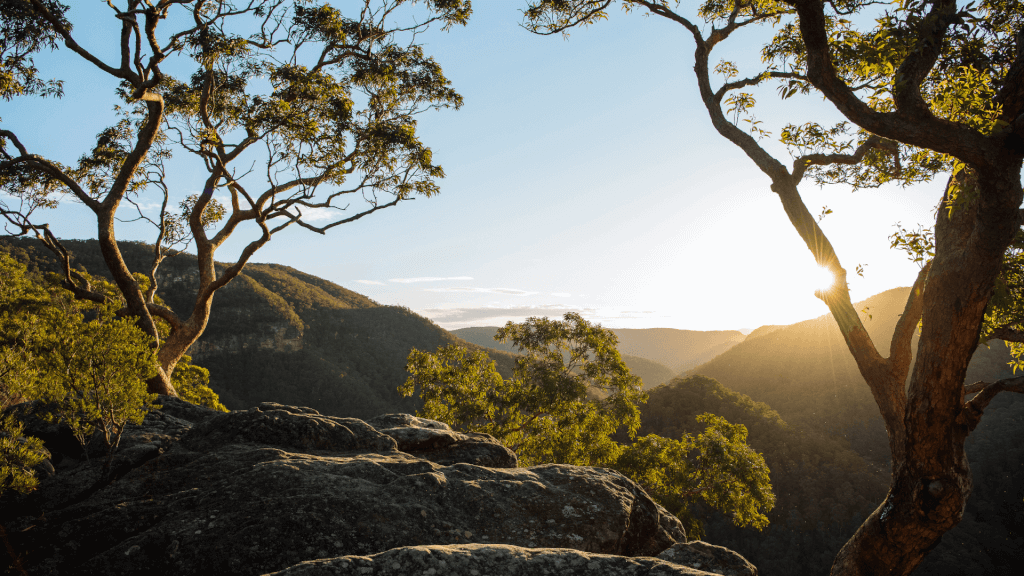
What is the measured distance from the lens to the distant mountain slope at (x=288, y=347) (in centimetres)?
6369

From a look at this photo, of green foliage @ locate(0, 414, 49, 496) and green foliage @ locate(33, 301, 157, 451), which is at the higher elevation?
green foliage @ locate(33, 301, 157, 451)

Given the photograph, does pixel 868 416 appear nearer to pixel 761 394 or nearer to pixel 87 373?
pixel 761 394

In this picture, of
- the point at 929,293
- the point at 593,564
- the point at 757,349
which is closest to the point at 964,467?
the point at 929,293

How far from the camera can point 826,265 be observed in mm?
6371

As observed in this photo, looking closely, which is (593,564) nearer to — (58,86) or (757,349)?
(58,86)

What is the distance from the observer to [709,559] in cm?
410

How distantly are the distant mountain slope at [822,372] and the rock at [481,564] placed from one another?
44281mm

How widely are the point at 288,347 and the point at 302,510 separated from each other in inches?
3023

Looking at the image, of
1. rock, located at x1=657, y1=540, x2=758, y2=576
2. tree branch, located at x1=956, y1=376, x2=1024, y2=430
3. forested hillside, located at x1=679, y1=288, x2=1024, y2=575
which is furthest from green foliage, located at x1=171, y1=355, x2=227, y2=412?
forested hillside, located at x1=679, y1=288, x2=1024, y2=575

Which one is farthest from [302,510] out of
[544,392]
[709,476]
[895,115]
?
[709,476]

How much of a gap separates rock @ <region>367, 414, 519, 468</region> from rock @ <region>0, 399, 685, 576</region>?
2.35ft

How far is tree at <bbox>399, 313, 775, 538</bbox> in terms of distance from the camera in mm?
14914

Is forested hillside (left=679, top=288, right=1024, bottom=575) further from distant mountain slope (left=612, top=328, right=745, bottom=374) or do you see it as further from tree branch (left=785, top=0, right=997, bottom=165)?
distant mountain slope (left=612, top=328, right=745, bottom=374)

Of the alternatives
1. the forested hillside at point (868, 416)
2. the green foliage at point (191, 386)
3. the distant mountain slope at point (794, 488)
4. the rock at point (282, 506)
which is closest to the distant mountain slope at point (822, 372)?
the forested hillside at point (868, 416)
